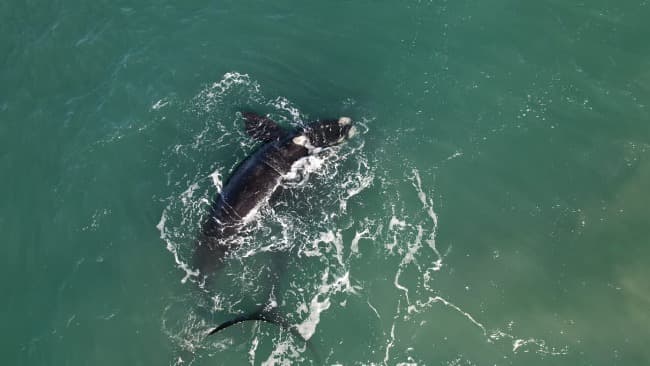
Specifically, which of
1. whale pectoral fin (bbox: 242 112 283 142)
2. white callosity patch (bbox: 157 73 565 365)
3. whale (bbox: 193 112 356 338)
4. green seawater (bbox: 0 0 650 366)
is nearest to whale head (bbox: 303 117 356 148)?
whale (bbox: 193 112 356 338)

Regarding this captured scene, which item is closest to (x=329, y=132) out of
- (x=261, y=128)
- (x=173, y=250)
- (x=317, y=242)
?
(x=261, y=128)

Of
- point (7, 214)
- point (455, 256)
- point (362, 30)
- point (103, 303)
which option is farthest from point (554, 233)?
point (7, 214)

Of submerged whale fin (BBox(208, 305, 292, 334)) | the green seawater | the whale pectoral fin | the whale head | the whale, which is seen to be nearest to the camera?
submerged whale fin (BBox(208, 305, 292, 334))

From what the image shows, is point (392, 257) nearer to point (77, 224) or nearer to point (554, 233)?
point (554, 233)

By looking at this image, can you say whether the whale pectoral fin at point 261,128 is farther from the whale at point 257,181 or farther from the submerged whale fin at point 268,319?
the submerged whale fin at point 268,319

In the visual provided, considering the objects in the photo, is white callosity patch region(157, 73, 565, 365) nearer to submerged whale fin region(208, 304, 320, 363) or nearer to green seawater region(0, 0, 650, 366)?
green seawater region(0, 0, 650, 366)

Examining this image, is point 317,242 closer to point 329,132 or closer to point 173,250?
point 329,132
